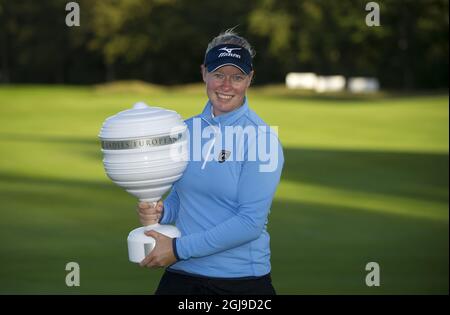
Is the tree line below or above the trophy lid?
above

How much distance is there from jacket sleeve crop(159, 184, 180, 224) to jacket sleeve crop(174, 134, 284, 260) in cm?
35

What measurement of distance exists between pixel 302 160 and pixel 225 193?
1872 centimetres

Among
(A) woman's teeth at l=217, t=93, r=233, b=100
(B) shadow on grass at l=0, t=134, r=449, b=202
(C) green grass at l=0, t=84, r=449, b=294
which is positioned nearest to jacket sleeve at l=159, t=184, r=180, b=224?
(A) woman's teeth at l=217, t=93, r=233, b=100

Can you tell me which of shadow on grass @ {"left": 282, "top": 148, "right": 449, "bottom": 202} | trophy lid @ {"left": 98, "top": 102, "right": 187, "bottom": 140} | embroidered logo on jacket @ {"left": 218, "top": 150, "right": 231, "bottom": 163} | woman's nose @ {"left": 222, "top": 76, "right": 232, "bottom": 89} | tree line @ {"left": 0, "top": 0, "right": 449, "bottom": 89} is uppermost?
tree line @ {"left": 0, "top": 0, "right": 449, "bottom": 89}

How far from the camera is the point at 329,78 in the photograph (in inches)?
3051

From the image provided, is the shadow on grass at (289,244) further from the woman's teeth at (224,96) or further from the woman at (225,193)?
the woman's teeth at (224,96)

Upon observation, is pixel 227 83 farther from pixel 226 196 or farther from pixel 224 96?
pixel 226 196

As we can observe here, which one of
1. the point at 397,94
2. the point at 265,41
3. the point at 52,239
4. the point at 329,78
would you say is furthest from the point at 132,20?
the point at 52,239

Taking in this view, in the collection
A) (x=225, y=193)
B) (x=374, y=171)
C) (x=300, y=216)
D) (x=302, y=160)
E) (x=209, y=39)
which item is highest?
(x=209, y=39)

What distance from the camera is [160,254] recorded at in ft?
13.9

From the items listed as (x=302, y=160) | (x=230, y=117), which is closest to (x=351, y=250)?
(x=230, y=117)

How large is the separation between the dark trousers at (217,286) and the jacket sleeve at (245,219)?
0.28m

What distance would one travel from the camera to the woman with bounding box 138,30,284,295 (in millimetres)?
4191

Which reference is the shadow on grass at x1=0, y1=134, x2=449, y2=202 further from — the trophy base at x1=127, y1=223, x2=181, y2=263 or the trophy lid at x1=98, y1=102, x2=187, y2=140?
the trophy lid at x1=98, y1=102, x2=187, y2=140
